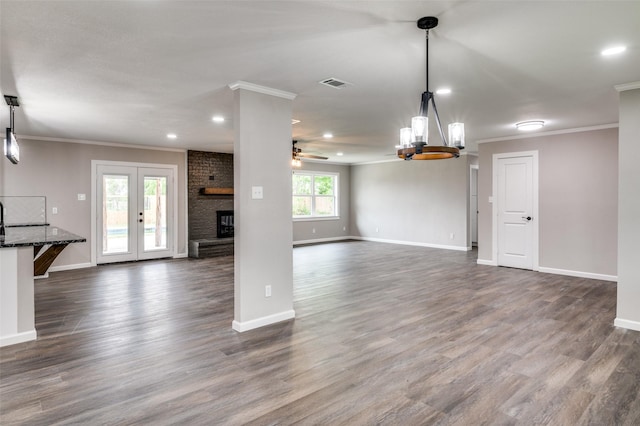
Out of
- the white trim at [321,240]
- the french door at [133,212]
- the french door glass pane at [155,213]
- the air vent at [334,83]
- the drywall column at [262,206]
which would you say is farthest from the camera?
the white trim at [321,240]

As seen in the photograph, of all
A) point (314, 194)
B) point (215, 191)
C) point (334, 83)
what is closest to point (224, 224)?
point (215, 191)

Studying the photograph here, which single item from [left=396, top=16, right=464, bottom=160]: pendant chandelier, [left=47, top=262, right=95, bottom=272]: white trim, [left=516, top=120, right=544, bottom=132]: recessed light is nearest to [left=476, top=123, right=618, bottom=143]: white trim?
[left=516, top=120, right=544, bottom=132]: recessed light

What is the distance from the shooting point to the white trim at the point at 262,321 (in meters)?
3.63

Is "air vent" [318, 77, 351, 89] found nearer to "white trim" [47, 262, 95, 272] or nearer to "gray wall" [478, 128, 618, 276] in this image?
"gray wall" [478, 128, 618, 276]

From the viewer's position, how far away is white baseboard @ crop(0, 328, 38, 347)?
3312mm

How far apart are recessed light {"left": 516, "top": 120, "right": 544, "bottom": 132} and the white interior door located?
96 centimetres

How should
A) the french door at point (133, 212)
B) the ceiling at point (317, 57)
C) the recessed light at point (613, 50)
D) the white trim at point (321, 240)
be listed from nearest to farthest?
the ceiling at point (317, 57), the recessed light at point (613, 50), the french door at point (133, 212), the white trim at point (321, 240)

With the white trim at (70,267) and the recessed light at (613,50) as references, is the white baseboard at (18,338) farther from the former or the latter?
the recessed light at (613,50)

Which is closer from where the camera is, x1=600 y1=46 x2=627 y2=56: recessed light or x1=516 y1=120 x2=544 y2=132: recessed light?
x1=600 y1=46 x2=627 y2=56: recessed light

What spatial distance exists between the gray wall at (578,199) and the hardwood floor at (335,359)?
925 mm

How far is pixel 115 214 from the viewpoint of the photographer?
24.7 ft

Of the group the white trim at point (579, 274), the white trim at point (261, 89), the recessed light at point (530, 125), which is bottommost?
the white trim at point (579, 274)

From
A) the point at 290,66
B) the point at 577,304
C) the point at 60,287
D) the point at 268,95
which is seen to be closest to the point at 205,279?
the point at 60,287

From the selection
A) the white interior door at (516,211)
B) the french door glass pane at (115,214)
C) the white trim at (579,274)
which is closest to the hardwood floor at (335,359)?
the white trim at (579,274)
